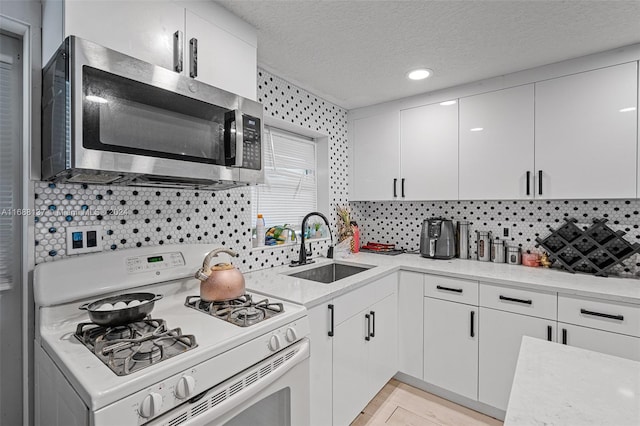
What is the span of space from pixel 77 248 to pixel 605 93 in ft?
9.58

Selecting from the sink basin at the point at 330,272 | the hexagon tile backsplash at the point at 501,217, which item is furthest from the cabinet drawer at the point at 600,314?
the sink basin at the point at 330,272

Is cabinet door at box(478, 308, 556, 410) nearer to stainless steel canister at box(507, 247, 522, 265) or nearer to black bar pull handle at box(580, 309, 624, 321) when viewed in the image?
black bar pull handle at box(580, 309, 624, 321)

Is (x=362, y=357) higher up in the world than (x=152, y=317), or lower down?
lower down

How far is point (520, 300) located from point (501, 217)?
824 mm

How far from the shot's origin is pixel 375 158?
2.84 metres

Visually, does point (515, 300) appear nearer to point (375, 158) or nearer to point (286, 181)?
point (375, 158)

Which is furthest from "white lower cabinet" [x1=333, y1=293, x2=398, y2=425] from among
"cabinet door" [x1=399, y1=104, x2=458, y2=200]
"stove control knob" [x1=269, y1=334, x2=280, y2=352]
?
"cabinet door" [x1=399, y1=104, x2=458, y2=200]

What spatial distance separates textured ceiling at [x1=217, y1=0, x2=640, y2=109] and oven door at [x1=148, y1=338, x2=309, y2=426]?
155cm

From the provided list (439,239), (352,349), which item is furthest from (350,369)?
(439,239)

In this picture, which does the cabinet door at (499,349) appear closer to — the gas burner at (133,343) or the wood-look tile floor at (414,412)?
the wood-look tile floor at (414,412)

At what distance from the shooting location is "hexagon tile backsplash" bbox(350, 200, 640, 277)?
79.7 inches

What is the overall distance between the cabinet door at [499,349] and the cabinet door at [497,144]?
2.77 feet

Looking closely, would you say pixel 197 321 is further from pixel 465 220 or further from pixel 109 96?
pixel 465 220

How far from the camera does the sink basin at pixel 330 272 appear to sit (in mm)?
2311
